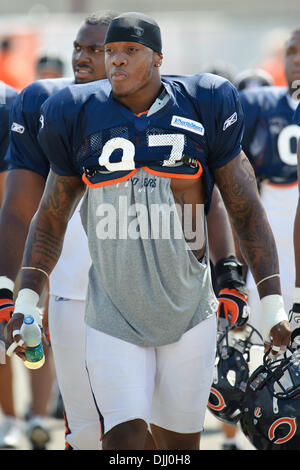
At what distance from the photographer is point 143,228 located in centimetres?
373

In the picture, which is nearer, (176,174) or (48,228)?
(176,174)

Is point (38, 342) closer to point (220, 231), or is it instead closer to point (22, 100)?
point (220, 231)

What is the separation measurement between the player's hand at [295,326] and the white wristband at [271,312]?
1.00 feet

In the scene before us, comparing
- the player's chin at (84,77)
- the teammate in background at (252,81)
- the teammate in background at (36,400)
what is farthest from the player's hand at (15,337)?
the teammate in background at (252,81)

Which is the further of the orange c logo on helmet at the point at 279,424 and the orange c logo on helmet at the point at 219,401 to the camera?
the orange c logo on helmet at the point at 219,401

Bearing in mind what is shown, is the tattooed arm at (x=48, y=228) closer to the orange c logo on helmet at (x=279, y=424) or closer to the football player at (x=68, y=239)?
the football player at (x=68, y=239)

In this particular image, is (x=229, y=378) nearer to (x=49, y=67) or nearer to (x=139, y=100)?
(x=139, y=100)

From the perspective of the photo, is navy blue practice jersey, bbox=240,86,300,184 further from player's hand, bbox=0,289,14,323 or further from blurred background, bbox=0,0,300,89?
blurred background, bbox=0,0,300,89

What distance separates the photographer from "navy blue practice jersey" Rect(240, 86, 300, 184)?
5539 millimetres

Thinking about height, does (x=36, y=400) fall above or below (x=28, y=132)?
below

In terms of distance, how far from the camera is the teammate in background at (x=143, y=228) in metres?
3.73

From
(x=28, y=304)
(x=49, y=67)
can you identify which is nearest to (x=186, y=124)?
(x=28, y=304)

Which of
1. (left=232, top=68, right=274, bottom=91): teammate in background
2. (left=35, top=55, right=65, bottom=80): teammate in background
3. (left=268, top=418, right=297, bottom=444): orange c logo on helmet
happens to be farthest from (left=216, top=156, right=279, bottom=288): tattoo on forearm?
(left=35, top=55, right=65, bottom=80): teammate in background

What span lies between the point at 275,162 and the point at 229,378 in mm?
1572
